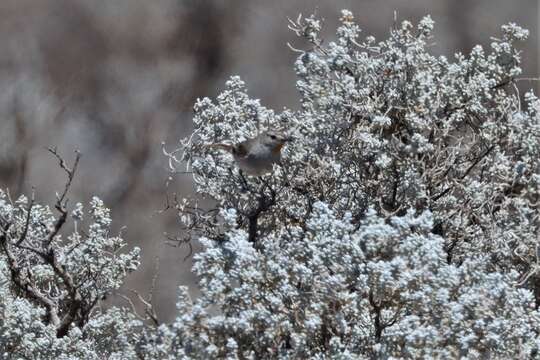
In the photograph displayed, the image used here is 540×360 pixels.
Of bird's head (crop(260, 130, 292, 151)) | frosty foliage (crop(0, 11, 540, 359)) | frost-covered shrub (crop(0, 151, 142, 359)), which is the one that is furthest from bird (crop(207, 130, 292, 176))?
frost-covered shrub (crop(0, 151, 142, 359))

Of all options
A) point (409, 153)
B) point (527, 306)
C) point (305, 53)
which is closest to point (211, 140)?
point (305, 53)

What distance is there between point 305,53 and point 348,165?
Answer: 289 mm

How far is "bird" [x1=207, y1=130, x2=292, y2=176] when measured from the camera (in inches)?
86.2

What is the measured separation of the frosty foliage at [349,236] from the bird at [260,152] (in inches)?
4.3

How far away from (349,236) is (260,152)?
1.24 ft

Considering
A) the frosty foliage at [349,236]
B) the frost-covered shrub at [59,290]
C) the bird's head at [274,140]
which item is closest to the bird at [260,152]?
the bird's head at [274,140]

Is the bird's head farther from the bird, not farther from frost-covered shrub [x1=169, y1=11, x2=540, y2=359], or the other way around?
frost-covered shrub [x1=169, y1=11, x2=540, y2=359]

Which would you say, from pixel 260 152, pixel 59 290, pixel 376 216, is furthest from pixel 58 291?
pixel 376 216

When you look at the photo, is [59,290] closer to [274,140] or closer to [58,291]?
[58,291]

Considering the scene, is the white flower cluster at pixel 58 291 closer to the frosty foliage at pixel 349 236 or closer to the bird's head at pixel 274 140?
the frosty foliage at pixel 349 236

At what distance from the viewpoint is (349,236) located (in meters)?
1.89

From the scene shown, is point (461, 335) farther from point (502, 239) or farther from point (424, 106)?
point (424, 106)

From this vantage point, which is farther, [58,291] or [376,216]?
[58,291]

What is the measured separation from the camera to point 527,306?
1997mm
